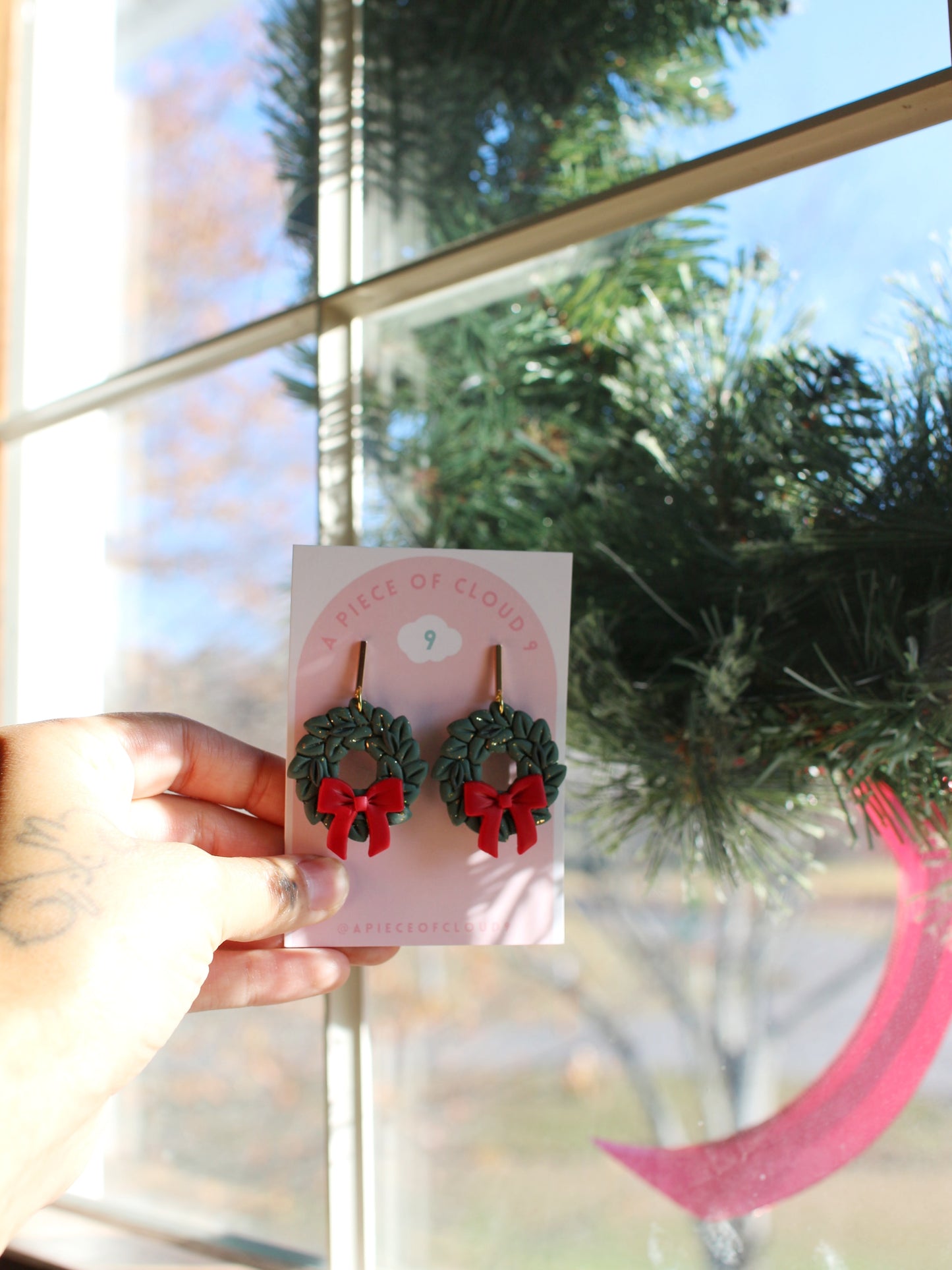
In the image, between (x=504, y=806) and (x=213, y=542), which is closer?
(x=504, y=806)

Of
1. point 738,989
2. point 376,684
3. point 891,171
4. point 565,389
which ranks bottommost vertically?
point 738,989

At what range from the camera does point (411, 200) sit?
3.07ft

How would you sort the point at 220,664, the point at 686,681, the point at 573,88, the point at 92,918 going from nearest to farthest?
the point at 92,918 < the point at 686,681 < the point at 573,88 < the point at 220,664

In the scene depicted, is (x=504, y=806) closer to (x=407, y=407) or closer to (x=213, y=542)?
(x=407, y=407)

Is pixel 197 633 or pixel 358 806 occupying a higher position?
pixel 197 633

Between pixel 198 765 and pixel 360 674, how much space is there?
0.49ft

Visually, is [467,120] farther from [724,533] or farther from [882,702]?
[882,702]

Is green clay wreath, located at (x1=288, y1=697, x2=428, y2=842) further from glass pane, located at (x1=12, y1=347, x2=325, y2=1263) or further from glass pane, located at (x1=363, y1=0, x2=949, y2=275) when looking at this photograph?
glass pane, located at (x1=363, y1=0, x2=949, y2=275)

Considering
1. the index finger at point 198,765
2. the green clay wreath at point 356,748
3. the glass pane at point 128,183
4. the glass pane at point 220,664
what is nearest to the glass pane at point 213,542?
the glass pane at point 220,664

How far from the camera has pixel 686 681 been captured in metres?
0.68

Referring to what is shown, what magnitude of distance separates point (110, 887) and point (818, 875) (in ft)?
1.61

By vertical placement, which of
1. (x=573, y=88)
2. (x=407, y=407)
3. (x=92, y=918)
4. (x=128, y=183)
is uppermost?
(x=128, y=183)

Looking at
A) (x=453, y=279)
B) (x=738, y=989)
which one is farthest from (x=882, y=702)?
(x=453, y=279)

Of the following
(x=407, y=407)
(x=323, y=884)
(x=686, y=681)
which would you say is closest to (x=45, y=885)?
(x=323, y=884)
